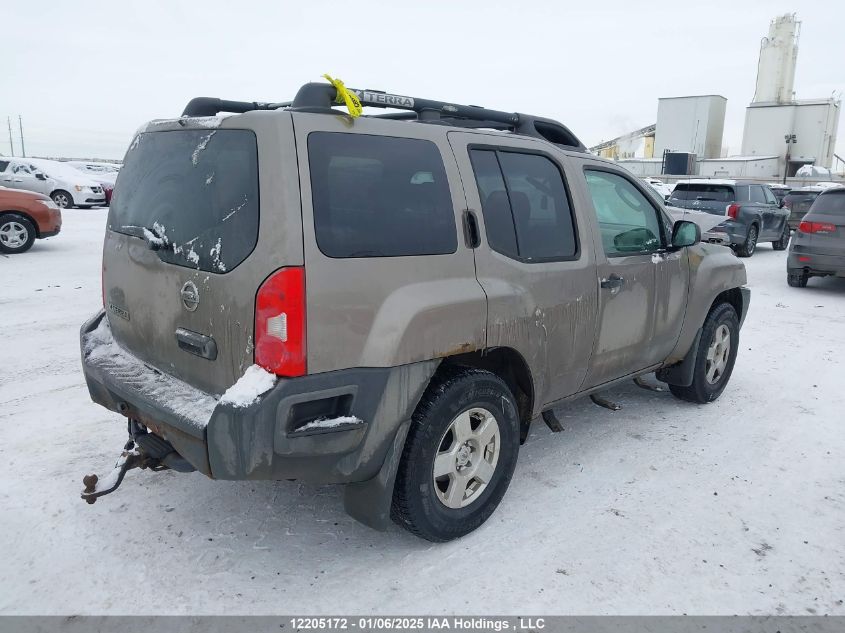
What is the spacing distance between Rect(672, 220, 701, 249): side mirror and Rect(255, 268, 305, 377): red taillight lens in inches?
114

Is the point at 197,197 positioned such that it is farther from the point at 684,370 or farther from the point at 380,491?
the point at 684,370

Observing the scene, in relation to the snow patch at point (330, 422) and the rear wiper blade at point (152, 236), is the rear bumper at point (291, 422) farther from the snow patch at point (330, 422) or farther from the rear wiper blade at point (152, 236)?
the rear wiper blade at point (152, 236)

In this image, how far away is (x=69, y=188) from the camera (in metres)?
19.7

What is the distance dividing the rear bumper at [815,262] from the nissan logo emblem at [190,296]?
1004 centimetres

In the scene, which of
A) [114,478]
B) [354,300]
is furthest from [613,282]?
[114,478]

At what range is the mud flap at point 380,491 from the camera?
2682mm

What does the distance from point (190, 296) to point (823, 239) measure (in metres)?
10.1

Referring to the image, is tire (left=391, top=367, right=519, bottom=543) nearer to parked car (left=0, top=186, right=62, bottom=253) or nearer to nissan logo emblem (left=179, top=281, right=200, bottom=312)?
nissan logo emblem (left=179, top=281, right=200, bottom=312)

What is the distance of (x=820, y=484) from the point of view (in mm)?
3691

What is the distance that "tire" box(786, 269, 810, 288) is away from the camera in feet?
33.7

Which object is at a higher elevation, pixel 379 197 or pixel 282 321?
pixel 379 197

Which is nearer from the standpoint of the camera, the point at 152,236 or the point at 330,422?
the point at 330,422

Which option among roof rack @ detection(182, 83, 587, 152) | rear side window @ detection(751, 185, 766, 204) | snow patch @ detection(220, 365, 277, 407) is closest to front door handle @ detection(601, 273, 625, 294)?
roof rack @ detection(182, 83, 587, 152)
